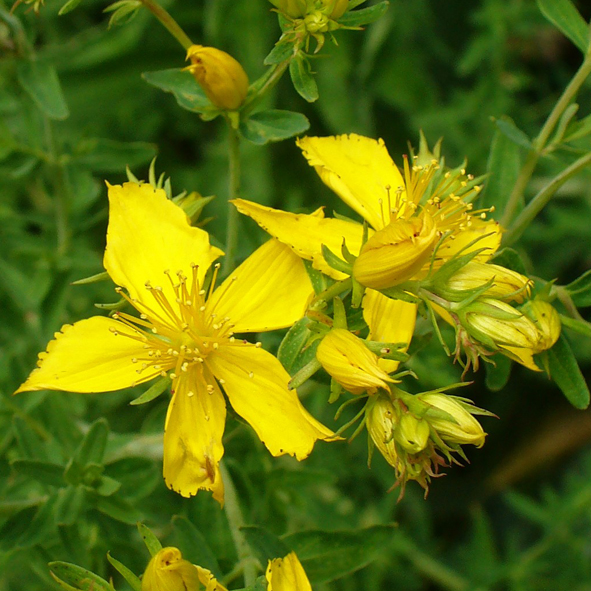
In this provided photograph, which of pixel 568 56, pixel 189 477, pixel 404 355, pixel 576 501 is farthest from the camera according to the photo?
pixel 568 56

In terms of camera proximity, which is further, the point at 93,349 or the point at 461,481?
the point at 461,481

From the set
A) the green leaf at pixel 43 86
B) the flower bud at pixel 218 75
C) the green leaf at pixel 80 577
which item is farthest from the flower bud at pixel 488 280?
the green leaf at pixel 43 86

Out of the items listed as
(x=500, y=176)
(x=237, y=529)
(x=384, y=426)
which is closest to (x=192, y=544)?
(x=237, y=529)

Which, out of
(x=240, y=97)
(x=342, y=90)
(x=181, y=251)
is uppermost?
(x=240, y=97)

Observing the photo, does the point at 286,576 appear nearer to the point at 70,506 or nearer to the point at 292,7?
the point at 70,506

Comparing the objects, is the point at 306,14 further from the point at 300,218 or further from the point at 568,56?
the point at 568,56

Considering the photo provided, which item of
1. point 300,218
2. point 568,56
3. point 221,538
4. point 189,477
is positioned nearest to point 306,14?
point 300,218
